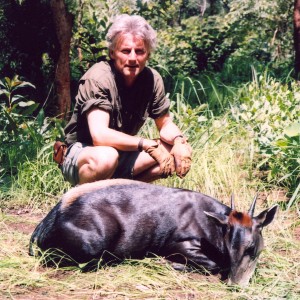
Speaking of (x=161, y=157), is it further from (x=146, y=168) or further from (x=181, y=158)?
(x=146, y=168)

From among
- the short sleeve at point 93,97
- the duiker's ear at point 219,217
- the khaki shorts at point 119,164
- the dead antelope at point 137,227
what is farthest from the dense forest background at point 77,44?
the duiker's ear at point 219,217

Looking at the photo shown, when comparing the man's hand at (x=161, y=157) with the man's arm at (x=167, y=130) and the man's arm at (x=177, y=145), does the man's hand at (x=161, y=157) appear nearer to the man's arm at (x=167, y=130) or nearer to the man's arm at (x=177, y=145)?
the man's arm at (x=177, y=145)

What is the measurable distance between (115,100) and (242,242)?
6.00ft

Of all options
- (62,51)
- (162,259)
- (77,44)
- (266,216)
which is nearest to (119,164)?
(162,259)

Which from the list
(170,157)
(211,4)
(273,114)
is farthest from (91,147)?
(211,4)

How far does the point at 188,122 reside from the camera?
20.5 ft

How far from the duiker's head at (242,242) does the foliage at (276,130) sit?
1.73 metres

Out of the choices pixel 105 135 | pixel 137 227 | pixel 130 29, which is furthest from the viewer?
pixel 130 29

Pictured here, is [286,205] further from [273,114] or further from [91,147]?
[91,147]

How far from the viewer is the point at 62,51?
6742 millimetres

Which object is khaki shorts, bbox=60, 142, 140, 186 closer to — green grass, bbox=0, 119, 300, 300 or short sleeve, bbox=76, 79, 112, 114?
short sleeve, bbox=76, 79, 112, 114

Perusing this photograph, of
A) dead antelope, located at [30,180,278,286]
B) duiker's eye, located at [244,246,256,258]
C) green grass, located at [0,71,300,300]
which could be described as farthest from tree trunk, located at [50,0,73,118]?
duiker's eye, located at [244,246,256,258]

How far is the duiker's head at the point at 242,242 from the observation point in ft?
10.6

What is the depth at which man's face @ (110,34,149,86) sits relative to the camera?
4293 millimetres
